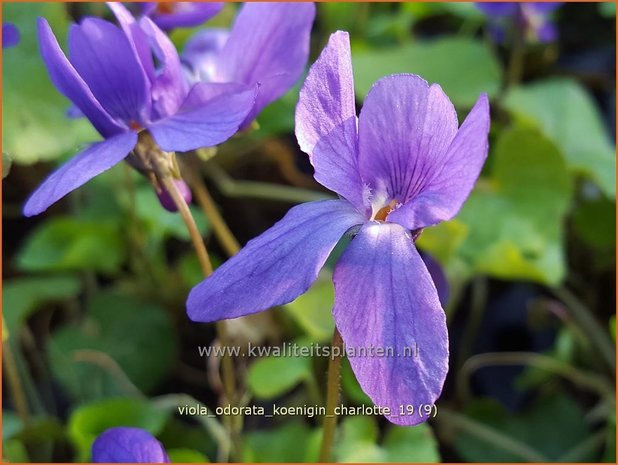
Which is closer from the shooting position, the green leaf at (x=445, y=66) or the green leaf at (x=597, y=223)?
the green leaf at (x=597, y=223)

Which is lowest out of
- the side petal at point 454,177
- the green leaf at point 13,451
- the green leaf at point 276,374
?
the green leaf at point 13,451

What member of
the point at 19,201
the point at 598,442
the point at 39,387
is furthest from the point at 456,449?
the point at 19,201

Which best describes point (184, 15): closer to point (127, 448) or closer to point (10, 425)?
point (127, 448)

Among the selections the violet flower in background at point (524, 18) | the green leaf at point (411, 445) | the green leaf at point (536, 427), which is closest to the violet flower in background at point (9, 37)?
the green leaf at point (411, 445)

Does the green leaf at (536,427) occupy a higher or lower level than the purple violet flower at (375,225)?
lower

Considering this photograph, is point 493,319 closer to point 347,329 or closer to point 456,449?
point 456,449

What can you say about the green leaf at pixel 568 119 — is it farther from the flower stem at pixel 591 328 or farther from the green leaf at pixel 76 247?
the green leaf at pixel 76 247

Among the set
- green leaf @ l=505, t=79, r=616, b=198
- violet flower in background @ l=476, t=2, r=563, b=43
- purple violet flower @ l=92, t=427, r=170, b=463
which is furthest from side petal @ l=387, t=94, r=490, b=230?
violet flower in background @ l=476, t=2, r=563, b=43
